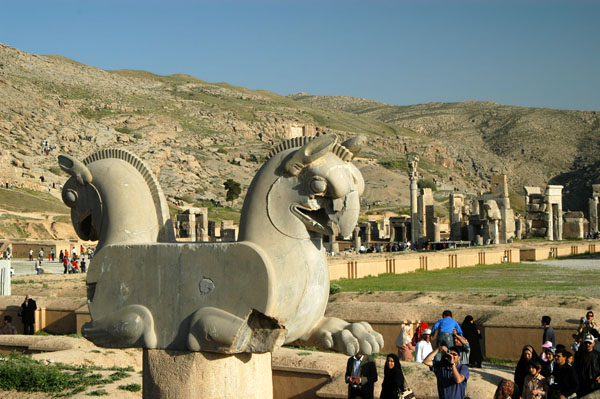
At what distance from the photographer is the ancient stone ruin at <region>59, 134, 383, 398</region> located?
579cm

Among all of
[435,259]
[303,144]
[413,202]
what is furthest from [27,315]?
[413,202]

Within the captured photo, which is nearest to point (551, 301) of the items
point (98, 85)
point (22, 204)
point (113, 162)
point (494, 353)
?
point (494, 353)

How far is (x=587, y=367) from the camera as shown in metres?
7.82

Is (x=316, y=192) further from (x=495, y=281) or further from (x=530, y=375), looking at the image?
(x=495, y=281)

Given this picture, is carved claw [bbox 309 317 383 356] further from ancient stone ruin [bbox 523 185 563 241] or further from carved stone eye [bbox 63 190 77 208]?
ancient stone ruin [bbox 523 185 563 241]

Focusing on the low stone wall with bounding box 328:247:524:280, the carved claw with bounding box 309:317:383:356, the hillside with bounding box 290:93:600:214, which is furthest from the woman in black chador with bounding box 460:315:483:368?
the hillside with bounding box 290:93:600:214

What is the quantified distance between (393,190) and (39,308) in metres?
77.8

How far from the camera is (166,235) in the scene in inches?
266

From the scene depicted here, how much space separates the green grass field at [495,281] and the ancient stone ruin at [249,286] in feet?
42.5

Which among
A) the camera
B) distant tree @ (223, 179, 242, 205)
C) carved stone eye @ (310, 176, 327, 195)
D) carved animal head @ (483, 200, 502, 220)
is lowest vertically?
the camera

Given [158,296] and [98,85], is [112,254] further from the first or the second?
[98,85]

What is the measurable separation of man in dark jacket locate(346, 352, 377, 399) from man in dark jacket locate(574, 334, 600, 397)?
6.99 ft

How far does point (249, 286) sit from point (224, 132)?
11305 cm

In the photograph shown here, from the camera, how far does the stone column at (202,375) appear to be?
5.88m
